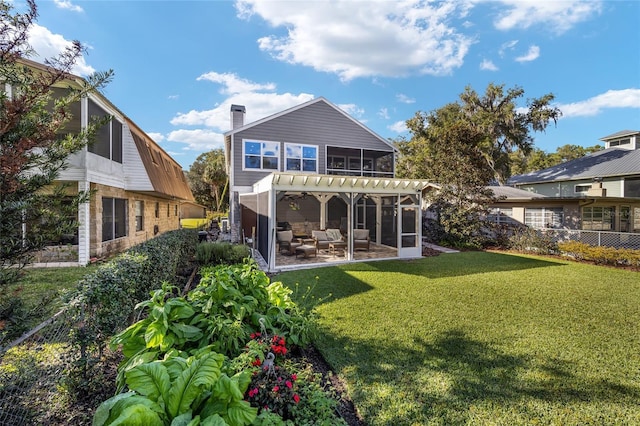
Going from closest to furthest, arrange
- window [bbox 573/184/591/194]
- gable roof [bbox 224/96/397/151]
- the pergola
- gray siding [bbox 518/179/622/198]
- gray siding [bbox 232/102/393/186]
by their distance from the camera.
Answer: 1. the pergola
2. gable roof [bbox 224/96/397/151]
3. gray siding [bbox 232/102/393/186]
4. gray siding [bbox 518/179/622/198]
5. window [bbox 573/184/591/194]

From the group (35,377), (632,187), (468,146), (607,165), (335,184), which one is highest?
(468,146)

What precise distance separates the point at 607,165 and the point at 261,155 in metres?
21.3

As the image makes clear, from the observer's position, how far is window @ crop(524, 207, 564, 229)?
15.5m

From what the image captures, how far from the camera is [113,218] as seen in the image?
11359 mm

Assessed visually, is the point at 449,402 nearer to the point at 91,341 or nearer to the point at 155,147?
the point at 91,341

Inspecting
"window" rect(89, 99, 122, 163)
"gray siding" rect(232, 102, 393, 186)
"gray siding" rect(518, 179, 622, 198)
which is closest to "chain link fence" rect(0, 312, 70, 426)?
"window" rect(89, 99, 122, 163)

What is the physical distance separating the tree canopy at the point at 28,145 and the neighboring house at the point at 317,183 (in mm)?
6659

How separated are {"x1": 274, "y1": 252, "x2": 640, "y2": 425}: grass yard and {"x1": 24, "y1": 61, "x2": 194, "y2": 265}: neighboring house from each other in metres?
7.13

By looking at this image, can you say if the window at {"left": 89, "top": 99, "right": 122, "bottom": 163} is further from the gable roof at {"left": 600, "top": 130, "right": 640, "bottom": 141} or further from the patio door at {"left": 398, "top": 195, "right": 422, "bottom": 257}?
the gable roof at {"left": 600, "top": 130, "right": 640, "bottom": 141}

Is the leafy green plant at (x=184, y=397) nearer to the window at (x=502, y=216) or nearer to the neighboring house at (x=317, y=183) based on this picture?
the neighboring house at (x=317, y=183)

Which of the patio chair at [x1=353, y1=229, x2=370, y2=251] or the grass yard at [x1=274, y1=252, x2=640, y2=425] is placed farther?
the patio chair at [x1=353, y1=229, x2=370, y2=251]

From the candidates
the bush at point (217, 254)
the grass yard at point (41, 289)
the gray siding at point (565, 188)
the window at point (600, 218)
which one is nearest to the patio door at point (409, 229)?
the bush at point (217, 254)

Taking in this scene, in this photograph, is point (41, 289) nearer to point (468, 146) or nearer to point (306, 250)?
point (306, 250)

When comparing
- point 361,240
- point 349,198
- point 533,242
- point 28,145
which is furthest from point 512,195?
point 28,145
